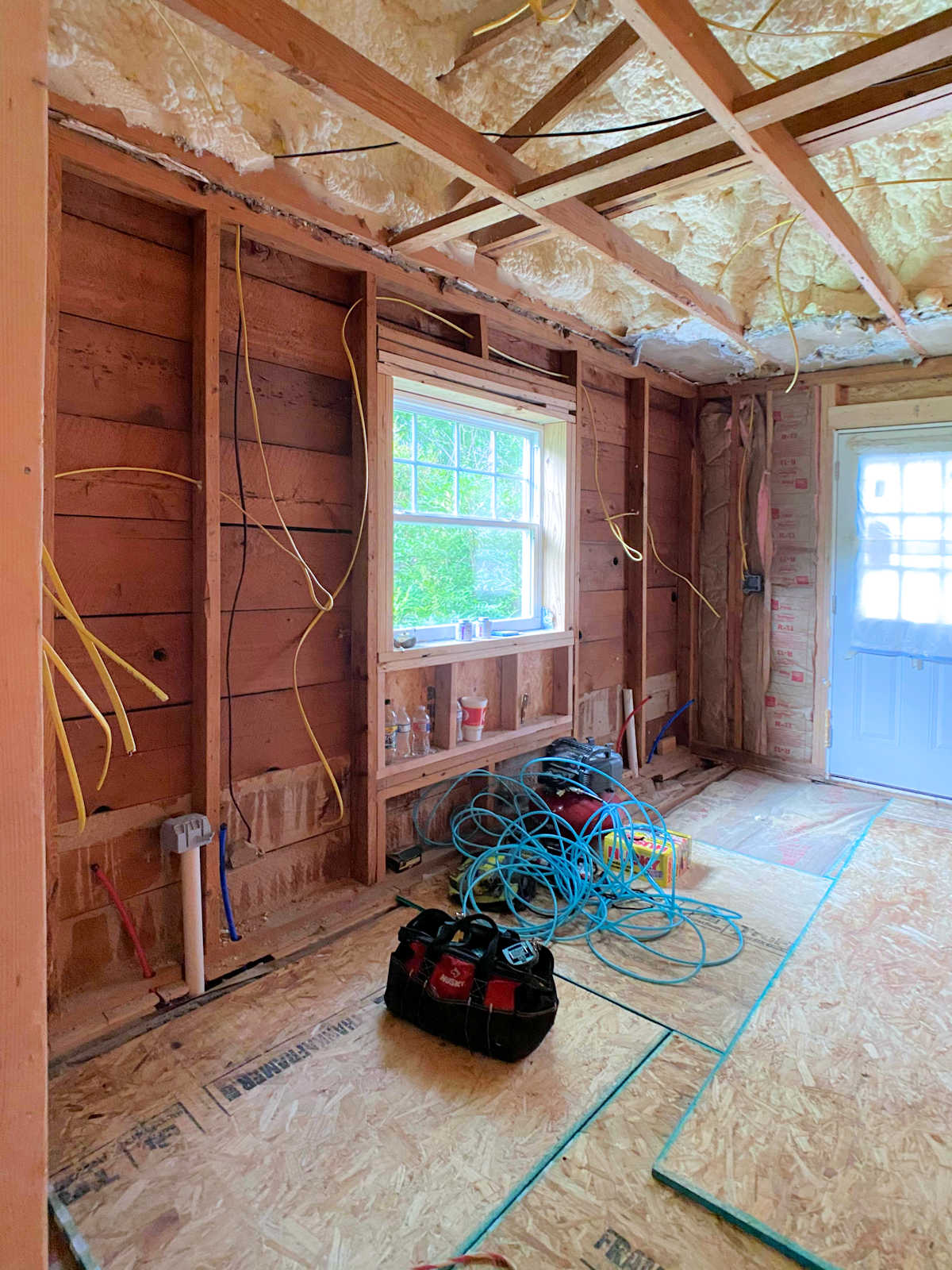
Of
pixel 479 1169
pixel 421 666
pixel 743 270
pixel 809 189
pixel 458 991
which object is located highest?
pixel 743 270

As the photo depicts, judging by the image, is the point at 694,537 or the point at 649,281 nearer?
the point at 649,281

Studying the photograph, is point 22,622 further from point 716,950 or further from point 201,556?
point 716,950

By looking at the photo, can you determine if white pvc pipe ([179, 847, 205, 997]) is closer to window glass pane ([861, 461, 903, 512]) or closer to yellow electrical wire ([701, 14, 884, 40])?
yellow electrical wire ([701, 14, 884, 40])

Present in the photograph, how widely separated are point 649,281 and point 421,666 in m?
1.72

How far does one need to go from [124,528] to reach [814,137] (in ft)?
7.10

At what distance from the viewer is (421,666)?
9.83 ft

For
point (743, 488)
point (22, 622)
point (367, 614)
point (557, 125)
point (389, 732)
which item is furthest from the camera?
point (743, 488)

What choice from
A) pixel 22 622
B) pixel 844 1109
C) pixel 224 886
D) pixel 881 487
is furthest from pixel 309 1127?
pixel 881 487

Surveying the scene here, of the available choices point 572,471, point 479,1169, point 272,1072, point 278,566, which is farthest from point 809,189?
point 272,1072

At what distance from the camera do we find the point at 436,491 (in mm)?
3072

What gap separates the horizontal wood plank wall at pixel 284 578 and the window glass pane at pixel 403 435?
0.32 metres

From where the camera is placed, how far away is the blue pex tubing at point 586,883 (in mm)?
2459

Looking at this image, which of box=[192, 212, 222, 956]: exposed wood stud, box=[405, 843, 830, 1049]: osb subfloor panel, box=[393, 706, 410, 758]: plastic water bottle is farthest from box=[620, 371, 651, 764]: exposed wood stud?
box=[192, 212, 222, 956]: exposed wood stud

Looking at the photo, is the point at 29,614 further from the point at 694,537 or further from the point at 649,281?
the point at 694,537
